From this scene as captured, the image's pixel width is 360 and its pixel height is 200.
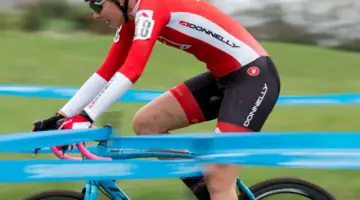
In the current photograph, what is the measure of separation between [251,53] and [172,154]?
0.74 m

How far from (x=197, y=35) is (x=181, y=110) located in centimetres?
53

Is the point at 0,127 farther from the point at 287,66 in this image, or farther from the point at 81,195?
the point at 287,66

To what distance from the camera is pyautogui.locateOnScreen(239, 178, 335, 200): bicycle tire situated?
500 centimetres

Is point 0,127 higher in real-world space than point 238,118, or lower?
higher

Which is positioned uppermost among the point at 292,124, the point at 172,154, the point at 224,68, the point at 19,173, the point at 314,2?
the point at 314,2

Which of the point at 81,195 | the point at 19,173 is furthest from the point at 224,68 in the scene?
the point at 19,173

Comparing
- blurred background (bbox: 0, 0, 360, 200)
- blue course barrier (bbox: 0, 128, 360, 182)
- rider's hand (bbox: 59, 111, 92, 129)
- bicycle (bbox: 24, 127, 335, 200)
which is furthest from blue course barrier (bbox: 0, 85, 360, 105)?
blue course barrier (bbox: 0, 128, 360, 182)

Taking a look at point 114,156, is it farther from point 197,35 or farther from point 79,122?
point 197,35

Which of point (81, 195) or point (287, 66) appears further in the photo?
point (287, 66)

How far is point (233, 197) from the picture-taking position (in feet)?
15.0

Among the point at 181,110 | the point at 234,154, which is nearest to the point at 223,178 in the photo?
the point at 181,110

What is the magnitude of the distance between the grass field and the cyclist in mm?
1444

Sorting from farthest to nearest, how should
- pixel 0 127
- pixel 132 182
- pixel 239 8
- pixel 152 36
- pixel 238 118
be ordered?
pixel 239 8 < pixel 0 127 < pixel 132 182 < pixel 238 118 < pixel 152 36

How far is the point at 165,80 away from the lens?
12.9 m
